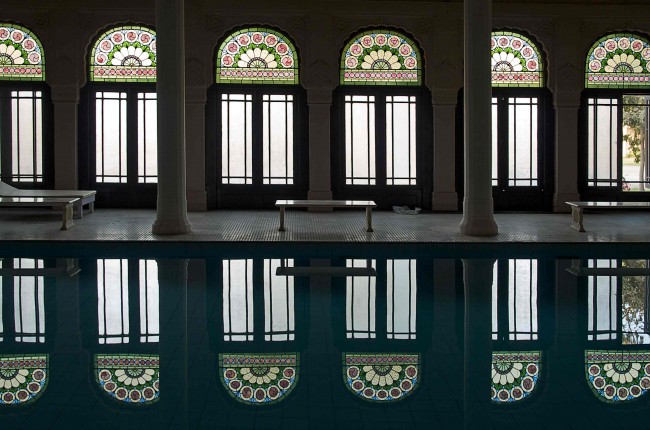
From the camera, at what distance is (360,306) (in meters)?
6.64

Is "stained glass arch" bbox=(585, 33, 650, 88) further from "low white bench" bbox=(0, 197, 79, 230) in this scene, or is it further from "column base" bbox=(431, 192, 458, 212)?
"low white bench" bbox=(0, 197, 79, 230)

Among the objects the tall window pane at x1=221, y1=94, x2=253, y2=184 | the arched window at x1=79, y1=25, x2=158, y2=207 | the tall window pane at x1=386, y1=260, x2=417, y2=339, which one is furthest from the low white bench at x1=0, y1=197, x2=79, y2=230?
the tall window pane at x1=386, y1=260, x2=417, y2=339

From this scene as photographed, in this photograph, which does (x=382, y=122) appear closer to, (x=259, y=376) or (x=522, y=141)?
(x=522, y=141)

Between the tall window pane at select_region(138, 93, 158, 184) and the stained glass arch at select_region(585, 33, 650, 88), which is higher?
the stained glass arch at select_region(585, 33, 650, 88)

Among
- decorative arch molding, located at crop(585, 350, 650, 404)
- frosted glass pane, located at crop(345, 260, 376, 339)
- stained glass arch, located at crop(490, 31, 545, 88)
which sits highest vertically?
stained glass arch, located at crop(490, 31, 545, 88)

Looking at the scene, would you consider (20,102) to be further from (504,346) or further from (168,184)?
(504,346)

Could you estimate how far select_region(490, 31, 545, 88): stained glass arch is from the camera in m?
14.9

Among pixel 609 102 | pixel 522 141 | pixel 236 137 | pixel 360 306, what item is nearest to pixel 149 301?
pixel 360 306

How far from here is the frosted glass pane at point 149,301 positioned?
561 cm

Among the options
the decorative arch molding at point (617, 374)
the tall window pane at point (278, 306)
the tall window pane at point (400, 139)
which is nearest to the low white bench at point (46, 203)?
the tall window pane at point (278, 306)

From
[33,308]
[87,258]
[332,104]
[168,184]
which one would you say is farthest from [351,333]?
[332,104]

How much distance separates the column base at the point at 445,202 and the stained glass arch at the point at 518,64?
2418mm

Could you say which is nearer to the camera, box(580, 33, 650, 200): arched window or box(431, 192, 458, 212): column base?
box(431, 192, 458, 212): column base

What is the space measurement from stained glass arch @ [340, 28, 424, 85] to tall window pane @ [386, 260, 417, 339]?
6.39 meters
